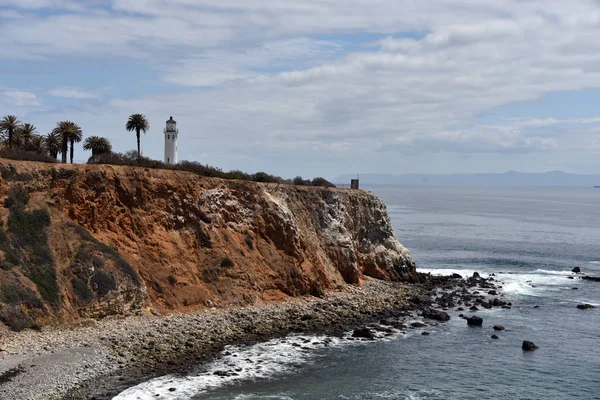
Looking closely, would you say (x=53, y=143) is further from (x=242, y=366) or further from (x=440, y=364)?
(x=440, y=364)

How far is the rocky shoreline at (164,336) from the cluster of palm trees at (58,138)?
22.3 meters

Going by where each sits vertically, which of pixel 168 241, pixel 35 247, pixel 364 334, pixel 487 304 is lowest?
pixel 364 334

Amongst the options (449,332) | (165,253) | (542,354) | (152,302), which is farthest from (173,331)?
(542,354)

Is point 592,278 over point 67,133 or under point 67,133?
under

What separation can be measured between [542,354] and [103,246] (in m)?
35.8

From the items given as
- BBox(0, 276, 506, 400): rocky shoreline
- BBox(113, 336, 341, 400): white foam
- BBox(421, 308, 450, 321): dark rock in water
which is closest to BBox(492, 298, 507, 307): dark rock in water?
BBox(0, 276, 506, 400): rocky shoreline

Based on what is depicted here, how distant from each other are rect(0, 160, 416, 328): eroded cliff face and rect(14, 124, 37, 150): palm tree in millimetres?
15582

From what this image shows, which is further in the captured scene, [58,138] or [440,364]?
[58,138]

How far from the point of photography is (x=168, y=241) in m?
50.3

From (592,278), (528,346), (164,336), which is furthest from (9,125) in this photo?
(592,278)

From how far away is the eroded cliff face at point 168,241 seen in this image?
42625mm

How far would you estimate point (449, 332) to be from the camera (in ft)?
162

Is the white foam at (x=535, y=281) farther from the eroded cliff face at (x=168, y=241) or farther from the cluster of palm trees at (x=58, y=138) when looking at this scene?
the cluster of palm trees at (x=58, y=138)

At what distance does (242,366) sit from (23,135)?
1517 inches
